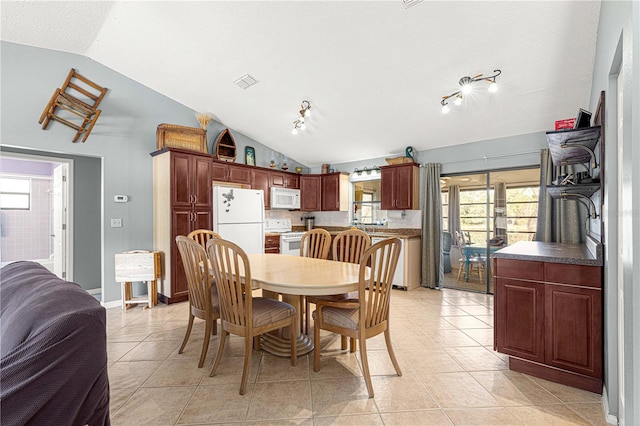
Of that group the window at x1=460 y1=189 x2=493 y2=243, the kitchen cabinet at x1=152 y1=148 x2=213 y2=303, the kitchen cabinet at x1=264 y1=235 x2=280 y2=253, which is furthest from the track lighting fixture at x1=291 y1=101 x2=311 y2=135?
the window at x1=460 y1=189 x2=493 y2=243

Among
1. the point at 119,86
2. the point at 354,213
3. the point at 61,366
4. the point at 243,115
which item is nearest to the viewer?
the point at 61,366

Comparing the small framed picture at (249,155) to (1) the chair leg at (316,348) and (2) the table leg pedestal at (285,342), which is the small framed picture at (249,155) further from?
(1) the chair leg at (316,348)

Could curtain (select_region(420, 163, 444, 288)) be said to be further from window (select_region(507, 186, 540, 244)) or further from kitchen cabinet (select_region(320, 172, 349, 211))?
kitchen cabinet (select_region(320, 172, 349, 211))

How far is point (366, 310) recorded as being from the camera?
2074 mm

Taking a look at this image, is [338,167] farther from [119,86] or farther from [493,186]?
[119,86]

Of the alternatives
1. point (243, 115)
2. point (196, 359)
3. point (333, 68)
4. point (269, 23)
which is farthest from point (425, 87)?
point (196, 359)

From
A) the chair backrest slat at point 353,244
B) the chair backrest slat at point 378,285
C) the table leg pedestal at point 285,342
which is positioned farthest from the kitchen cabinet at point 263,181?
the chair backrest slat at point 378,285

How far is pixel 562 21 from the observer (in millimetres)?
2398

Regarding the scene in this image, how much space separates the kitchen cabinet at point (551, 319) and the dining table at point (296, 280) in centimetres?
123

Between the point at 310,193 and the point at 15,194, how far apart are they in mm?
5423

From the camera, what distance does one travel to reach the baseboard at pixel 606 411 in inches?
66.8

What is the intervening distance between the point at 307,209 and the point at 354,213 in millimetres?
1016

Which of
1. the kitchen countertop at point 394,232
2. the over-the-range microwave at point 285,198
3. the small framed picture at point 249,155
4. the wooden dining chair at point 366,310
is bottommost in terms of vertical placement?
the wooden dining chair at point 366,310

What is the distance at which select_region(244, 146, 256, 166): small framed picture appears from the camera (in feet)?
17.9
